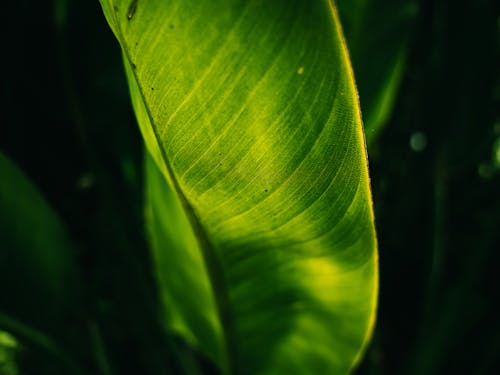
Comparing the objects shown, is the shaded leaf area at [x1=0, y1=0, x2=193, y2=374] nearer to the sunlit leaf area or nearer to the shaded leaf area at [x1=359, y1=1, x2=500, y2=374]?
the sunlit leaf area

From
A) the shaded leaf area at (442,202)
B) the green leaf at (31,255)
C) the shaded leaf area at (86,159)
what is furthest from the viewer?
the shaded leaf area at (442,202)

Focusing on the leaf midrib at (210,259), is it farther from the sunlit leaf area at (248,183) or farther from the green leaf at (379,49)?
the green leaf at (379,49)

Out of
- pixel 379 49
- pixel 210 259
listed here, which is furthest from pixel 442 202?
pixel 210 259

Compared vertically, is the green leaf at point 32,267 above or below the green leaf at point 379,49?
below

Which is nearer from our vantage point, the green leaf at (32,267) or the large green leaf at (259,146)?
the large green leaf at (259,146)

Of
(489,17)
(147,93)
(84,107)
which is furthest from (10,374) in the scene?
(489,17)

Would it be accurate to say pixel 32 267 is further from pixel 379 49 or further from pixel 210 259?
pixel 379 49

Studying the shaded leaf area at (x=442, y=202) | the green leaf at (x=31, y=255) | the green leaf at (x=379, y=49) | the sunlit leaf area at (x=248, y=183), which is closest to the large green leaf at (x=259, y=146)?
the sunlit leaf area at (x=248, y=183)
